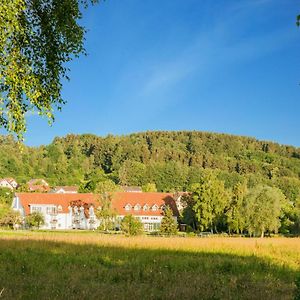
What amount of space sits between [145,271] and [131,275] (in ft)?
2.14

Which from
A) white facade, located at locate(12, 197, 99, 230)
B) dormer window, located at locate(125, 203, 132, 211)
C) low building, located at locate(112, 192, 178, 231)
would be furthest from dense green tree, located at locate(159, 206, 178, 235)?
Answer: dormer window, located at locate(125, 203, 132, 211)

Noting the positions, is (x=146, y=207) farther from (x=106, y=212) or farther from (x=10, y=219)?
(x=10, y=219)

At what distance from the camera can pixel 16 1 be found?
31.3 feet

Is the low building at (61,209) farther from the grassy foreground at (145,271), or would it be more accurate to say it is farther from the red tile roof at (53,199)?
the grassy foreground at (145,271)

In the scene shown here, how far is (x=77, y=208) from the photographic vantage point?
116125 mm

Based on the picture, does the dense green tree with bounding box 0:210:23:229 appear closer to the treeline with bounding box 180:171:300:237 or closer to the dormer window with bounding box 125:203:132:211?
the dormer window with bounding box 125:203:132:211

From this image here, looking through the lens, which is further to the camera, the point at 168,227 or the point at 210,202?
the point at 210,202

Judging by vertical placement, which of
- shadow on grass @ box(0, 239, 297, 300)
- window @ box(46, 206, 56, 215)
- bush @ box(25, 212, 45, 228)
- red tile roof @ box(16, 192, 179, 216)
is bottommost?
shadow on grass @ box(0, 239, 297, 300)

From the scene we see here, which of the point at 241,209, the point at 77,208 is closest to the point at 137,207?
the point at 77,208

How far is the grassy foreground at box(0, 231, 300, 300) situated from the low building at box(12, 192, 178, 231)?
3543 inches

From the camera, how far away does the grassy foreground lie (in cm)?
1277

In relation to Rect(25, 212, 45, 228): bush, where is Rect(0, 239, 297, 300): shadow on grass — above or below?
below

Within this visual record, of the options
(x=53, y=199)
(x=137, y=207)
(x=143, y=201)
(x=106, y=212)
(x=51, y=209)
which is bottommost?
(x=106, y=212)

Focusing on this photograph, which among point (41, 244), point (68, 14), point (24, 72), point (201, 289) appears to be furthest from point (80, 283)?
point (41, 244)
